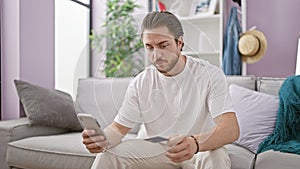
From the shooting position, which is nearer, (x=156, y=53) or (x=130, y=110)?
(x=156, y=53)

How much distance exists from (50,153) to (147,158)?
2.79 feet

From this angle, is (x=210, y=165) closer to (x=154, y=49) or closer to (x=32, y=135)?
(x=154, y=49)

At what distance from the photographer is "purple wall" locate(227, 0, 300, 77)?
3.31 meters

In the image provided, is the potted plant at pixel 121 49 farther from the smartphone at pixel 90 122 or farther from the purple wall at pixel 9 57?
the purple wall at pixel 9 57

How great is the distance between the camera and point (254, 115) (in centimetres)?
210

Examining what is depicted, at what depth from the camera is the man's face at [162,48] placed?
3.58ft

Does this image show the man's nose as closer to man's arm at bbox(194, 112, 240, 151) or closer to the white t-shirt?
the white t-shirt

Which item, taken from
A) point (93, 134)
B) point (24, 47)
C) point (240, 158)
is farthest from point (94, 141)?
Result: point (24, 47)

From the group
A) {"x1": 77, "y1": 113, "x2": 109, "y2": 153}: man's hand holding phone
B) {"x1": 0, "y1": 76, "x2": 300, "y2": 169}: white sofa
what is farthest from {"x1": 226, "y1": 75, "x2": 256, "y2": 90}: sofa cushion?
{"x1": 77, "y1": 113, "x2": 109, "y2": 153}: man's hand holding phone

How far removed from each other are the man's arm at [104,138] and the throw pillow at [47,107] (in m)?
1.01

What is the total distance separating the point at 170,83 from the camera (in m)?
1.22

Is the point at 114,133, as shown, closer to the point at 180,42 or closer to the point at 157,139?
the point at 157,139

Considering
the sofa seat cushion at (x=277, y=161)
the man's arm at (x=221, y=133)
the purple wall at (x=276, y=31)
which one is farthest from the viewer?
the purple wall at (x=276, y=31)

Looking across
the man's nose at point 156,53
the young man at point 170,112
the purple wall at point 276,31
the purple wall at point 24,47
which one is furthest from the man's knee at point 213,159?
the purple wall at point 276,31
